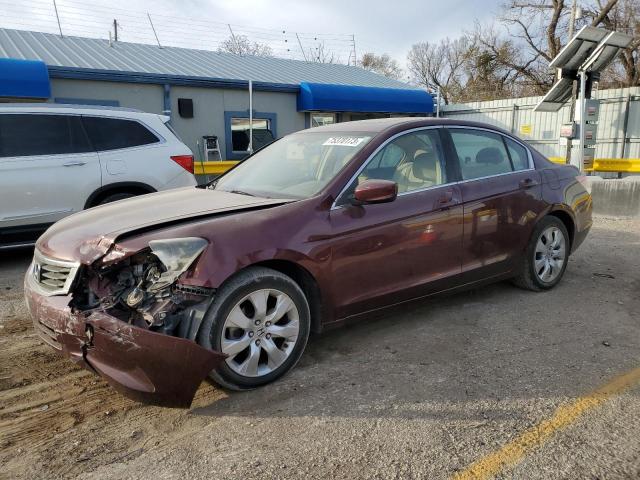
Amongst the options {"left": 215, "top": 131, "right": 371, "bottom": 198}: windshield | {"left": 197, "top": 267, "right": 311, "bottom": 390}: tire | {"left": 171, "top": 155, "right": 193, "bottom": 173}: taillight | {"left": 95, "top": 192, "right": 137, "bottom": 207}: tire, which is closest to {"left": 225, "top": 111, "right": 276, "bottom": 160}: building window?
{"left": 171, "top": 155, "right": 193, "bottom": 173}: taillight

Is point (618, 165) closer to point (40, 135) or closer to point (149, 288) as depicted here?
point (40, 135)

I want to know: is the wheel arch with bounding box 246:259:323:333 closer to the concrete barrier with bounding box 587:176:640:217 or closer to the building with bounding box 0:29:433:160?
the concrete barrier with bounding box 587:176:640:217

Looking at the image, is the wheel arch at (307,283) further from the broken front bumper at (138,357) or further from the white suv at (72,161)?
the white suv at (72,161)

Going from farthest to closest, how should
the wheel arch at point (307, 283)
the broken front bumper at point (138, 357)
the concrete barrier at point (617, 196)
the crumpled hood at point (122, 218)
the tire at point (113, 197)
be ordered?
the concrete barrier at point (617, 196), the tire at point (113, 197), the wheel arch at point (307, 283), the crumpled hood at point (122, 218), the broken front bumper at point (138, 357)

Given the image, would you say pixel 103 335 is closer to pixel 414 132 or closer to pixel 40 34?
pixel 414 132

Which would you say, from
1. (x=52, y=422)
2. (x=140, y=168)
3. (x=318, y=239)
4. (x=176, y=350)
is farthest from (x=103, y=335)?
(x=140, y=168)

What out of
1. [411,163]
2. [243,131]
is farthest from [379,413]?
[243,131]

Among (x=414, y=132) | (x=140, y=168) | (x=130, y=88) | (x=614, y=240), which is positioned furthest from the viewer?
(x=130, y=88)

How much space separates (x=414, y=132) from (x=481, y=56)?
108 ft

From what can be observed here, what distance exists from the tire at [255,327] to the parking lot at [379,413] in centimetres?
15

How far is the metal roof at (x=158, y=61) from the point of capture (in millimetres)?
12547

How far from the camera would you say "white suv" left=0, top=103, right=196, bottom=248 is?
5961 millimetres

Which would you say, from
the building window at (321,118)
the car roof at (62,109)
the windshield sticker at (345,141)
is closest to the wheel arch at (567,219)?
the windshield sticker at (345,141)

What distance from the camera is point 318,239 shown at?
3.30 metres
